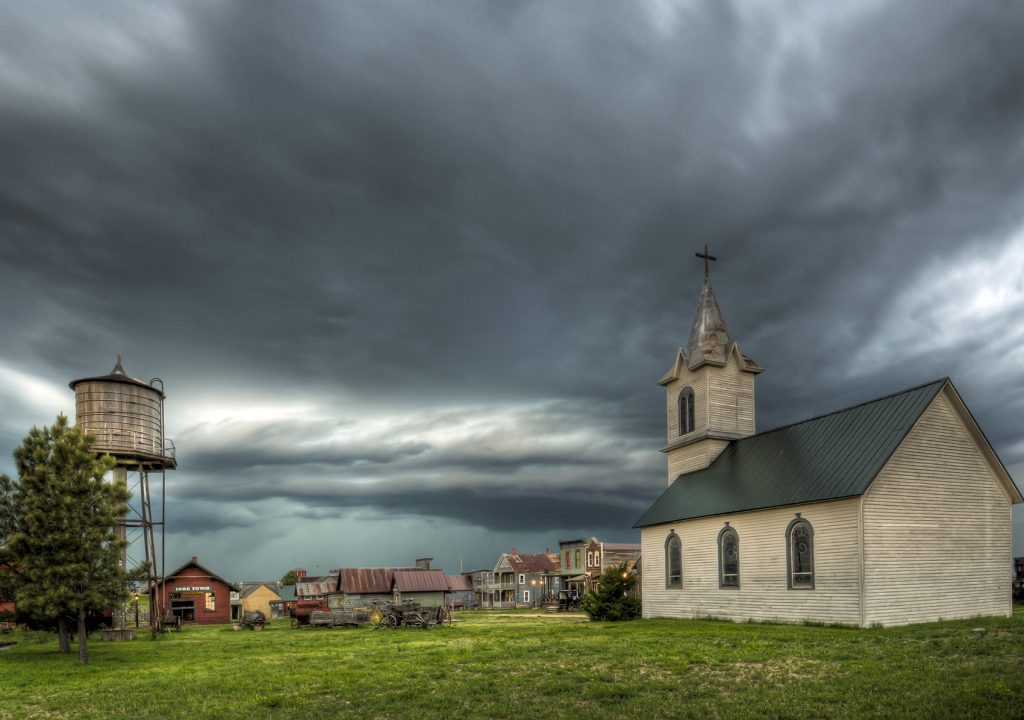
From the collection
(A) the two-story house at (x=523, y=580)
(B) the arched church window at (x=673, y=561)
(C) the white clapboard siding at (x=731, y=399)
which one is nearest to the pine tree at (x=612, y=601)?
(B) the arched church window at (x=673, y=561)

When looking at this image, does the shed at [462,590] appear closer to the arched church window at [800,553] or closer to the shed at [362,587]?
the shed at [362,587]

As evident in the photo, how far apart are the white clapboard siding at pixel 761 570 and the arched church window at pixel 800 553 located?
0.24 m

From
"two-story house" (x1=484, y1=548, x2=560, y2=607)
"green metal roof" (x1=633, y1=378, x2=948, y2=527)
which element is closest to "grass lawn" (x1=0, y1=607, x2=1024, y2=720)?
"green metal roof" (x1=633, y1=378, x2=948, y2=527)

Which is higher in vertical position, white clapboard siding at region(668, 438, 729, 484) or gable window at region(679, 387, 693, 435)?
gable window at region(679, 387, 693, 435)

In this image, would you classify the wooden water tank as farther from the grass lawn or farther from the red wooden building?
the red wooden building

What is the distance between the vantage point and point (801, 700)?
13.1 m

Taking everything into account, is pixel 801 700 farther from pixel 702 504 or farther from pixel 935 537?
pixel 702 504

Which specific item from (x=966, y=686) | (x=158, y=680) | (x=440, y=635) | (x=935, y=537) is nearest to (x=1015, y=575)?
(x=935, y=537)

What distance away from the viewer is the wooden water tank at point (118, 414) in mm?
37031

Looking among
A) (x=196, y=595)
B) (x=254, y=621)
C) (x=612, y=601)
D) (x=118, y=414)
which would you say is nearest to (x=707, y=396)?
(x=612, y=601)

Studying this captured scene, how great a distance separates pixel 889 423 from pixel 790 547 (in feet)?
20.2

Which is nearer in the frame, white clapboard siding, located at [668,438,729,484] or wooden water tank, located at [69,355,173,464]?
wooden water tank, located at [69,355,173,464]

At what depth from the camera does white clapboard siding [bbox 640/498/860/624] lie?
28406mm

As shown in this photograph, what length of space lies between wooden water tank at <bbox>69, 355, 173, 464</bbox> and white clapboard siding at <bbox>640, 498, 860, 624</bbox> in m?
25.8
